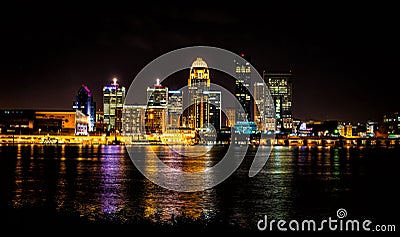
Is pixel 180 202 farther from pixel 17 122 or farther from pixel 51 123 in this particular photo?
pixel 17 122

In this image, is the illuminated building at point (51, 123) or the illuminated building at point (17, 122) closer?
the illuminated building at point (17, 122)

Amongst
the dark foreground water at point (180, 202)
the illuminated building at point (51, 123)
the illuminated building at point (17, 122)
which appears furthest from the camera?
the illuminated building at point (51, 123)

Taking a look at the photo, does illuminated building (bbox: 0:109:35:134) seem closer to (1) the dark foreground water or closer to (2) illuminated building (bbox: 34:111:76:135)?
(2) illuminated building (bbox: 34:111:76:135)

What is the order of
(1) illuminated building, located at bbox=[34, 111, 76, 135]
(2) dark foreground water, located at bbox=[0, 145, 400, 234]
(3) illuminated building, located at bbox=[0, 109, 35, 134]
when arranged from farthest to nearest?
(1) illuminated building, located at bbox=[34, 111, 76, 135], (3) illuminated building, located at bbox=[0, 109, 35, 134], (2) dark foreground water, located at bbox=[0, 145, 400, 234]

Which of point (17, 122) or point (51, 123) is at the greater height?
point (17, 122)

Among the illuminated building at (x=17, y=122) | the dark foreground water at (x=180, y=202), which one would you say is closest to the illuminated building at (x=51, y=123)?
the illuminated building at (x=17, y=122)

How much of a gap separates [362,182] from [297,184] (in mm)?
6449

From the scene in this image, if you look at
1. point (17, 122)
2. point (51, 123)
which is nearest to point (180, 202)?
point (51, 123)

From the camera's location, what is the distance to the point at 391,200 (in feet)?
104

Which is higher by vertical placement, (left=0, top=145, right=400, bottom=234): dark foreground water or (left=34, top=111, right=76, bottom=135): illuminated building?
(left=34, top=111, right=76, bottom=135): illuminated building

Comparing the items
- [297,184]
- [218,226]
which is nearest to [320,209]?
[218,226]

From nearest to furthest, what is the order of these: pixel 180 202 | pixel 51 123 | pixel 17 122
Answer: pixel 180 202
pixel 17 122
pixel 51 123

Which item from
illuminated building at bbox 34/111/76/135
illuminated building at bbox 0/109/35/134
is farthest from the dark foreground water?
illuminated building at bbox 0/109/35/134

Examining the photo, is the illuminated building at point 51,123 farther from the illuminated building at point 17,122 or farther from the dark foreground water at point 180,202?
the dark foreground water at point 180,202
